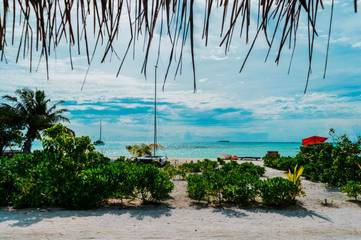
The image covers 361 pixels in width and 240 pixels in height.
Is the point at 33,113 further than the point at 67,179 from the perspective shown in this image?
Yes

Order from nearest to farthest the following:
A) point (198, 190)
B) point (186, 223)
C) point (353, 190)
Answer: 1. point (186, 223)
2. point (198, 190)
3. point (353, 190)

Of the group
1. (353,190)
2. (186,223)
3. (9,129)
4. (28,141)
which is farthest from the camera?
(28,141)

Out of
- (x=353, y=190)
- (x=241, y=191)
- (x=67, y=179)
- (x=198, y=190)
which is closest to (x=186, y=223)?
(x=198, y=190)

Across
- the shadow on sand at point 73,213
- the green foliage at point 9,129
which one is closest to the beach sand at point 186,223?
the shadow on sand at point 73,213

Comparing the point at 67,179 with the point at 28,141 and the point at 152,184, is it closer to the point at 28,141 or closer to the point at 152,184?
the point at 152,184

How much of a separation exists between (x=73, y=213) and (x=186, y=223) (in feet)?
10.8

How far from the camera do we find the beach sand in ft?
26.5

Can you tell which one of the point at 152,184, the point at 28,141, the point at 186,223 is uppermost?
the point at 28,141

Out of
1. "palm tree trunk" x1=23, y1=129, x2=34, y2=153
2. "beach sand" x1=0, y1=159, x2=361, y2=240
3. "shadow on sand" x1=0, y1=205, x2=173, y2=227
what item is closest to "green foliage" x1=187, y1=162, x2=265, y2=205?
"beach sand" x1=0, y1=159, x2=361, y2=240

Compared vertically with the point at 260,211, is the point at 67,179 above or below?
above

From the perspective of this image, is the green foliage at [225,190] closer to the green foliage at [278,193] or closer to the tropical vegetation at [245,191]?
the tropical vegetation at [245,191]

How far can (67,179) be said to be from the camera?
11062 mm

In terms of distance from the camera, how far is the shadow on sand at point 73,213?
9.35 m

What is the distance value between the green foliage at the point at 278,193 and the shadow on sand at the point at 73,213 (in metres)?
3.03
